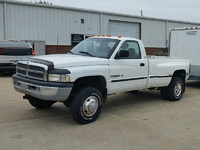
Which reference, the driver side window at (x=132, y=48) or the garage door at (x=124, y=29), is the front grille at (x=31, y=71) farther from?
the garage door at (x=124, y=29)

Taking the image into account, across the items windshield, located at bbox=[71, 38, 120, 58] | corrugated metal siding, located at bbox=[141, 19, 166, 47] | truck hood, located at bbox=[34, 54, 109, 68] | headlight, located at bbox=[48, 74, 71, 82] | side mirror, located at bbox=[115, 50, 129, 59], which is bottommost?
headlight, located at bbox=[48, 74, 71, 82]

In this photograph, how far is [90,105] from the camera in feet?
17.0

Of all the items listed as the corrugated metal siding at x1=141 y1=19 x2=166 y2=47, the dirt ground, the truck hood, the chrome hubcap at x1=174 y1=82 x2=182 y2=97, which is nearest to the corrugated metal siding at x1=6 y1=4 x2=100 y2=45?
the corrugated metal siding at x1=141 y1=19 x2=166 y2=47

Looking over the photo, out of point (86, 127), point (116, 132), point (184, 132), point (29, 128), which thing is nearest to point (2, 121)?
point (29, 128)

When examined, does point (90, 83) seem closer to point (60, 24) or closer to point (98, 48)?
point (98, 48)

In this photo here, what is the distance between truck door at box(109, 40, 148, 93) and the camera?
578cm

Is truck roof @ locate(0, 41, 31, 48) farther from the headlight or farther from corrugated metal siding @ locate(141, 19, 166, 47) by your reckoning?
corrugated metal siding @ locate(141, 19, 166, 47)

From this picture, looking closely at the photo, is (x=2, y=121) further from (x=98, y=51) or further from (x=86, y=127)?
(x=98, y=51)

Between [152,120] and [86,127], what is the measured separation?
157 centimetres

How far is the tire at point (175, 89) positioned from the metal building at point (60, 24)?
Result: 12275mm

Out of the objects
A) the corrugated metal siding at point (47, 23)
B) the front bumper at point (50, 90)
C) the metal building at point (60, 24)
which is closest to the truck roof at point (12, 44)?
the metal building at point (60, 24)

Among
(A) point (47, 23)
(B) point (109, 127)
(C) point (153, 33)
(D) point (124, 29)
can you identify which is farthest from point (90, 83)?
(C) point (153, 33)

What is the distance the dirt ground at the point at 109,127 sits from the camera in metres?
4.16

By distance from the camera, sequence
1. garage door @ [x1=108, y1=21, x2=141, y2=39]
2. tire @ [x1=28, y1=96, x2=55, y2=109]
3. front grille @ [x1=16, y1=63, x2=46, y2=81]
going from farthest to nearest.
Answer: garage door @ [x1=108, y1=21, x2=141, y2=39], tire @ [x1=28, y1=96, x2=55, y2=109], front grille @ [x1=16, y1=63, x2=46, y2=81]
